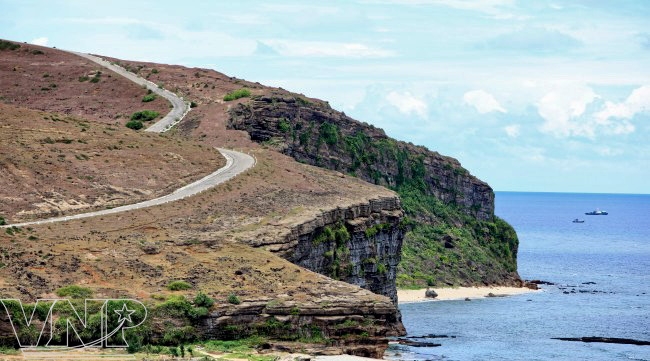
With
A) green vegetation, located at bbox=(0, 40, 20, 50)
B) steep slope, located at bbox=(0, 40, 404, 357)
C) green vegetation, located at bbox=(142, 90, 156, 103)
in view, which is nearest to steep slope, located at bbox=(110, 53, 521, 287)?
green vegetation, located at bbox=(142, 90, 156, 103)

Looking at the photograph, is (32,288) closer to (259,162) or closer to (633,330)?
(259,162)

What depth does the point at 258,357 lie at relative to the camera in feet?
236

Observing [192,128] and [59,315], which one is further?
[192,128]

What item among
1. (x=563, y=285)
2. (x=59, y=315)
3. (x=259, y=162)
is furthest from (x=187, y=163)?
(x=563, y=285)

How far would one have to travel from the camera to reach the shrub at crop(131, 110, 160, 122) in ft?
497

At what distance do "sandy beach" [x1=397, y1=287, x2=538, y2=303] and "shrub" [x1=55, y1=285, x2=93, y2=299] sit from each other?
2742 inches

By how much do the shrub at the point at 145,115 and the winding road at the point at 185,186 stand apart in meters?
1.74

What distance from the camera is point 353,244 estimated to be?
359 feet

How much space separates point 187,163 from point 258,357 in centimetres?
4852

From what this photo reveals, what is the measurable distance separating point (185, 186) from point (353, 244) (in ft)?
46.9

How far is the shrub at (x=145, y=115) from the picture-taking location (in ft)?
497

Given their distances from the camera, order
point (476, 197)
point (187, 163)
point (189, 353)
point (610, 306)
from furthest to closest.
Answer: point (476, 197)
point (610, 306)
point (187, 163)
point (189, 353)

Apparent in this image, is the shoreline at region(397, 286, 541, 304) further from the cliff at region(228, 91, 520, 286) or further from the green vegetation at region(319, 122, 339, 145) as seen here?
the green vegetation at region(319, 122, 339, 145)

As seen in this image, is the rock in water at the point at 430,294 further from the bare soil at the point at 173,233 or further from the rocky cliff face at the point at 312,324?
the rocky cliff face at the point at 312,324
